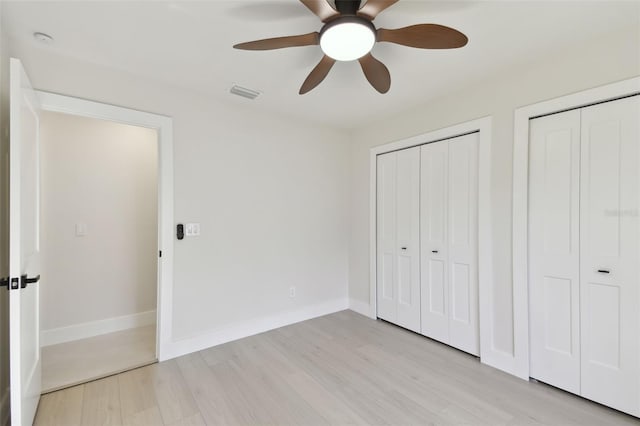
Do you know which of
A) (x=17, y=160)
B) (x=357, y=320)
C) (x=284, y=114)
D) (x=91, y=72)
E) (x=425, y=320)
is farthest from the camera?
(x=357, y=320)

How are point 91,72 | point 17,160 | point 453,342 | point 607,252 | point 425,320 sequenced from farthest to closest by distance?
point 425,320
point 453,342
point 91,72
point 607,252
point 17,160

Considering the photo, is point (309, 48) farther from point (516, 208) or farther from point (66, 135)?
point (66, 135)

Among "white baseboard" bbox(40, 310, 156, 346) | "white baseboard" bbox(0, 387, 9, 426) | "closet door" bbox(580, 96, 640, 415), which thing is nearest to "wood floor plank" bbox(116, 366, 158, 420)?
"white baseboard" bbox(0, 387, 9, 426)

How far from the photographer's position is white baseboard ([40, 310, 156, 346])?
278 cm

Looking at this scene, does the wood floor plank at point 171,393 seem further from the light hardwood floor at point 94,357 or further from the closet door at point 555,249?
the closet door at point 555,249

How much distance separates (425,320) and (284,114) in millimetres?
2683

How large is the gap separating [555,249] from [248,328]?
2.80 meters

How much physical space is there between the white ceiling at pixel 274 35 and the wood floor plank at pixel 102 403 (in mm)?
2420

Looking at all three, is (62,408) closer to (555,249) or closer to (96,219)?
(96,219)

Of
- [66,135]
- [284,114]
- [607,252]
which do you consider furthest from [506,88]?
[66,135]

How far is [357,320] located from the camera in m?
3.47

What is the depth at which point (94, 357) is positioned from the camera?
2.53 meters

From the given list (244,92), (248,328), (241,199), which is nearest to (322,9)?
(244,92)

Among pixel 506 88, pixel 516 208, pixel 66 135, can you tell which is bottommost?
pixel 516 208
